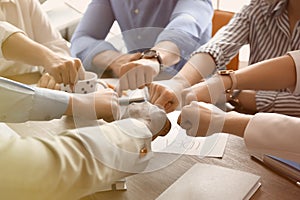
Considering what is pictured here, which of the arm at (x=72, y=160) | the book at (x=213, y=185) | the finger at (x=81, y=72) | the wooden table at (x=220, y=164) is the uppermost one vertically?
the arm at (x=72, y=160)

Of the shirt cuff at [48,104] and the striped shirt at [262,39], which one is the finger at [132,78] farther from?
the striped shirt at [262,39]

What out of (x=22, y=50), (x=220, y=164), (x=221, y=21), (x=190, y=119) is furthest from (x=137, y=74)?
(x=221, y=21)

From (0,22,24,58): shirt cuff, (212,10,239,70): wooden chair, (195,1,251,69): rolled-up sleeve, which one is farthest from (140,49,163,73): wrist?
(212,10,239,70): wooden chair

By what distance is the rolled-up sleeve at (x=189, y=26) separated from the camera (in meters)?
1.25

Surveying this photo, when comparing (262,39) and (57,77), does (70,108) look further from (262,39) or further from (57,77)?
(262,39)

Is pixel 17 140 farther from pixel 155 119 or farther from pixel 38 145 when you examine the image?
pixel 155 119

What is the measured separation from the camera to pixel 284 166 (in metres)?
0.78

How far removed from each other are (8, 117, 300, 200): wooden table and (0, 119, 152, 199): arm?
3 cm

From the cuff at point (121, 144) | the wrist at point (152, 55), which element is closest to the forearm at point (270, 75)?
the wrist at point (152, 55)

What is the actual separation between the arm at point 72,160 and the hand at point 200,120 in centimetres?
Answer: 14

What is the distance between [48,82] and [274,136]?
65cm

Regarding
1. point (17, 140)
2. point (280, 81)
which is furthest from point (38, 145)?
point (280, 81)

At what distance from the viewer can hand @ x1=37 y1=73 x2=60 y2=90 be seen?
109 cm

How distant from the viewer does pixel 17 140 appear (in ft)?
1.86
